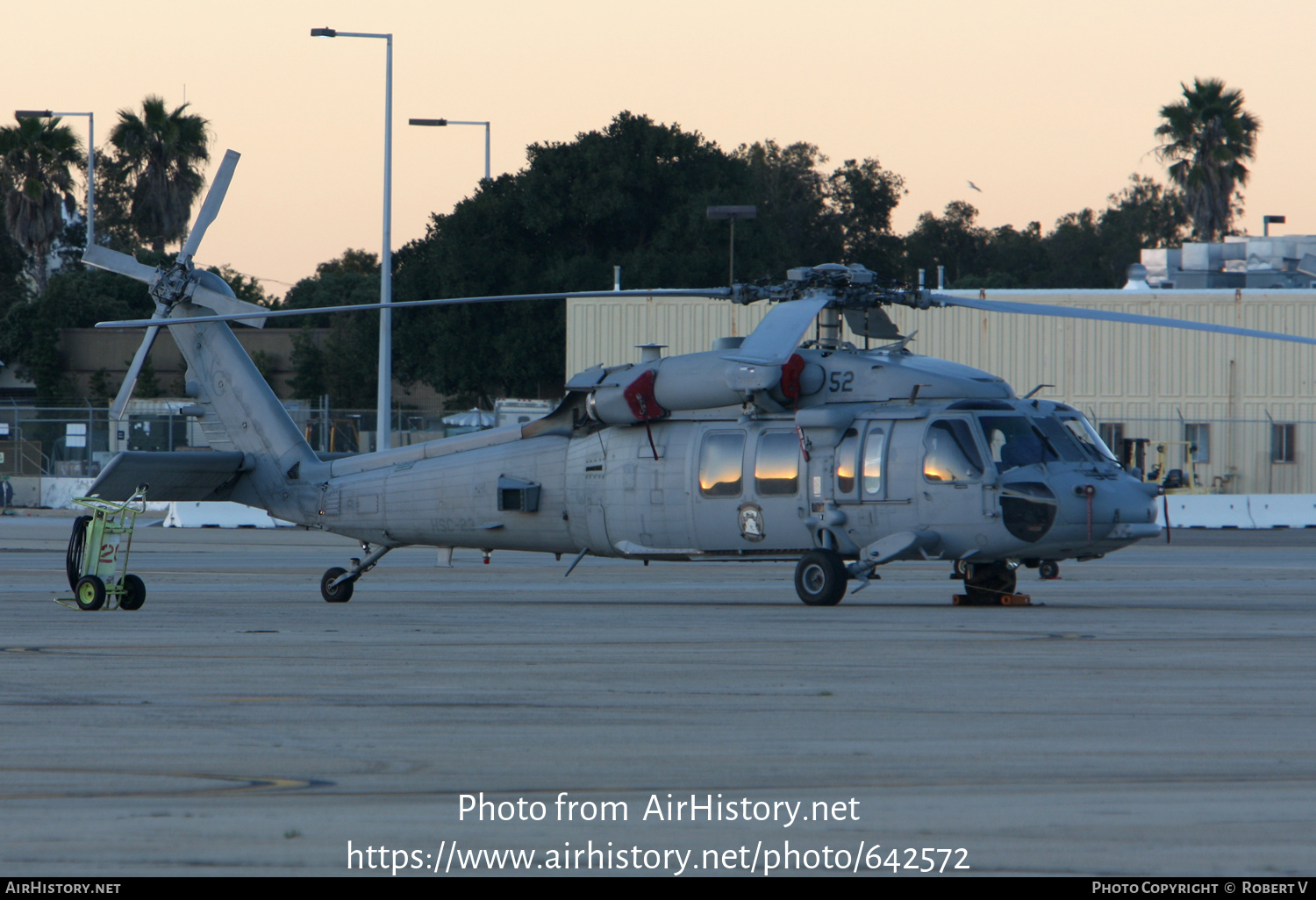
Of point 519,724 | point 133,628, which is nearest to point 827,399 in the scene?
point 133,628

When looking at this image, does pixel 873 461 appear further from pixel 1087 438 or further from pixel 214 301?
pixel 214 301

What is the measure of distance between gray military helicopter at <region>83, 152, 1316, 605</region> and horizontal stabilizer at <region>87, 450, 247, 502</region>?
3 cm

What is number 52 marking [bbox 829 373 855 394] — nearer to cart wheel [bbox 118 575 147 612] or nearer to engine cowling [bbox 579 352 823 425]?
engine cowling [bbox 579 352 823 425]

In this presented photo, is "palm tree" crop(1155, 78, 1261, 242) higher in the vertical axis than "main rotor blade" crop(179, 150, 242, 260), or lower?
higher

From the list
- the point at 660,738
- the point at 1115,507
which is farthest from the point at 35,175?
the point at 660,738

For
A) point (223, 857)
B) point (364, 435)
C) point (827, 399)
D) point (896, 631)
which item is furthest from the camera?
point (364, 435)

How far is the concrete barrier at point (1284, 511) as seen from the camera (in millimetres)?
36344

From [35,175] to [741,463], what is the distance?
60.6m

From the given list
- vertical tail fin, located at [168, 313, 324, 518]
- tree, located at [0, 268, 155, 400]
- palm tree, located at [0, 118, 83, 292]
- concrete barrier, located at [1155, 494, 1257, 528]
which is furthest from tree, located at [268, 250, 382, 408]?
vertical tail fin, located at [168, 313, 324, 518]

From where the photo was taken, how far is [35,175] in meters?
68.3

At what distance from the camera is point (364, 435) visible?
46.9 m

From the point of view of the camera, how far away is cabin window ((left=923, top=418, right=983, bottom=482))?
15328 mm

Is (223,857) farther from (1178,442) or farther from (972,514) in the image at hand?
(1178,442)
